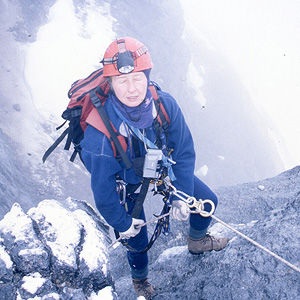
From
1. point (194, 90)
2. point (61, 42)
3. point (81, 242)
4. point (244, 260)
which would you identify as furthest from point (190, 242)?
point (194, 90)

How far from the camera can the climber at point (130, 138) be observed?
2.48m

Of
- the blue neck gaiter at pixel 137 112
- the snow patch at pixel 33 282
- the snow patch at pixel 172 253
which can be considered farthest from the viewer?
the snow patch at pixel 172 253

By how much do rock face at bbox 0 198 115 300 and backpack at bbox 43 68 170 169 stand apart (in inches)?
36.1

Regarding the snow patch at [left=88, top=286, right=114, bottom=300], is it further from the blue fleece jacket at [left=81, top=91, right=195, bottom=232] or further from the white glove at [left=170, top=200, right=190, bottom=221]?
the white glove at [left=170, top=200, right=190, bottom=221]

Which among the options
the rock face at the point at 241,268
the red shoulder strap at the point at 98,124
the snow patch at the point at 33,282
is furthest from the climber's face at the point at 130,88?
the rock face at the point at 241,268

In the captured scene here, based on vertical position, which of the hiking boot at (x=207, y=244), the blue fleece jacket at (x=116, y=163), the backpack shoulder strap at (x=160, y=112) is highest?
the backpack shoulder strap at (x=160, y=112)

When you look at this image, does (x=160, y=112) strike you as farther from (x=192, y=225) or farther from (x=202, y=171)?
(x=202, y=171)

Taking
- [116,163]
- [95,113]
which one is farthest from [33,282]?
[95,113]

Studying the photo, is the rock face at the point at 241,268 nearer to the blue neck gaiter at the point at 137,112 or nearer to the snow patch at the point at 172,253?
the snow patch at the point at 172,253

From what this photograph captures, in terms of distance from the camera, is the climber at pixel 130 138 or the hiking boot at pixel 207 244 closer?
the climber at pixel 130 138

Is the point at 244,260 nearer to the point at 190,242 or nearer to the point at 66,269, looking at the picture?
the point at 190,242

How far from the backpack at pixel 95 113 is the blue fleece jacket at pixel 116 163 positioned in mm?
65

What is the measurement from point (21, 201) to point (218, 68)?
48204mm

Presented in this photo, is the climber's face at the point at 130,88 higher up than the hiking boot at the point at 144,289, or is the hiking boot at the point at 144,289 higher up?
the climber's face at the point at 130,88
